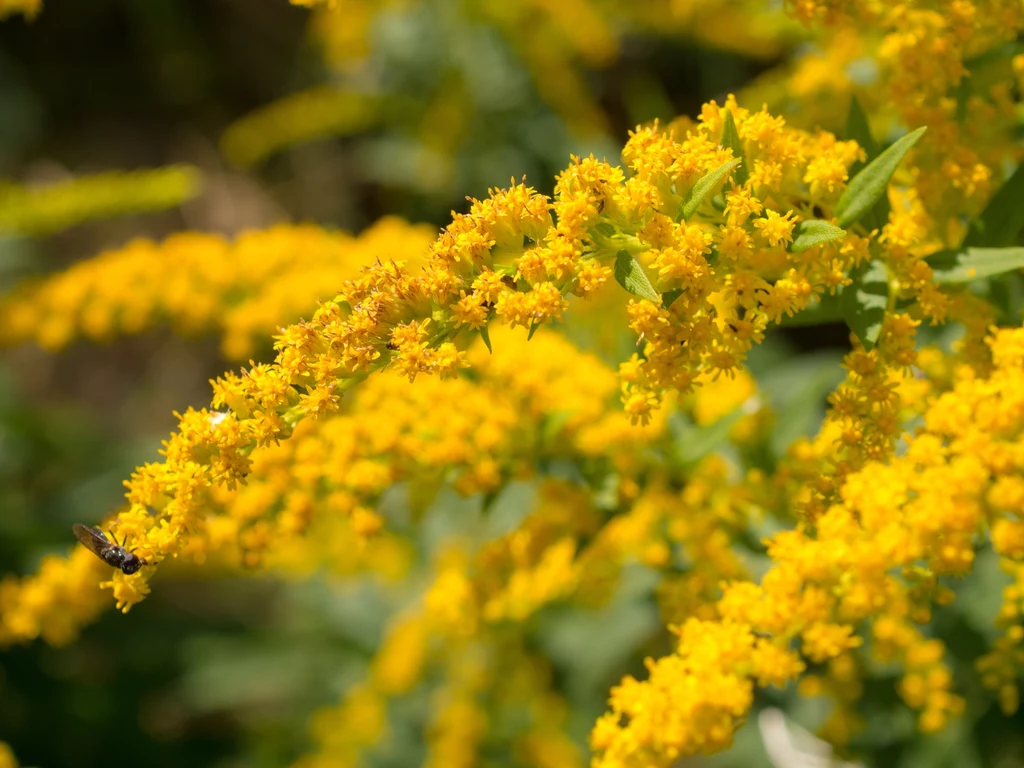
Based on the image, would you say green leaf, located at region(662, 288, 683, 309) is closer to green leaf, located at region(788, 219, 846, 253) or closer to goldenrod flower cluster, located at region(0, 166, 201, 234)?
green leaf, located at region(788, 219, 846, 253)

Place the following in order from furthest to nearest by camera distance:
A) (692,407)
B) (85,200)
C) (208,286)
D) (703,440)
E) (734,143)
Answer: (85,200), (208,286), (692,407), (703,440), (734,143)

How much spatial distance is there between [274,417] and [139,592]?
0.45 metres

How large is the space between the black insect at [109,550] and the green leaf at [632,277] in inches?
40.8

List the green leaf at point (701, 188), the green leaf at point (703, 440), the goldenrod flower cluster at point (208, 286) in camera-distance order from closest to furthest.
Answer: the green leaf at point (701, 188), the green leaf at point (703, 440), the goldenrod flower cluster at point (208, 286)

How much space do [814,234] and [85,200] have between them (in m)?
2.64

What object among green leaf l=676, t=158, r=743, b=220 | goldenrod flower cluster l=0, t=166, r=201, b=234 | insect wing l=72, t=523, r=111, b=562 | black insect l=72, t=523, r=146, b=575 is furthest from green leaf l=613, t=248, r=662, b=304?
goldenrod flower cluster l=0, t=166, r=201, b=234

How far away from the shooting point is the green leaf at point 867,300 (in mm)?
1735

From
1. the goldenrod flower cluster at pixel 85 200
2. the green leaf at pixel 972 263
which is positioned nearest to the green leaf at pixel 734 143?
the green leaf at pixel 972 263

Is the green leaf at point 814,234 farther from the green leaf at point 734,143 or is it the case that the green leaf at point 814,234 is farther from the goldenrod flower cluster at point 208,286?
the goldenrod flower cluster at point 208,286

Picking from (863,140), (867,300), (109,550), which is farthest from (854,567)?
(109,550)

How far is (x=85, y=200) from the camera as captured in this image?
3.33m

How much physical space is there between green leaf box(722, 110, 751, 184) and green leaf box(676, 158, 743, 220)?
2.7 inches

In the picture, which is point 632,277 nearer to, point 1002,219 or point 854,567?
point 854,567

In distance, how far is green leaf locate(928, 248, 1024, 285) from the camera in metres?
A: 1.72
